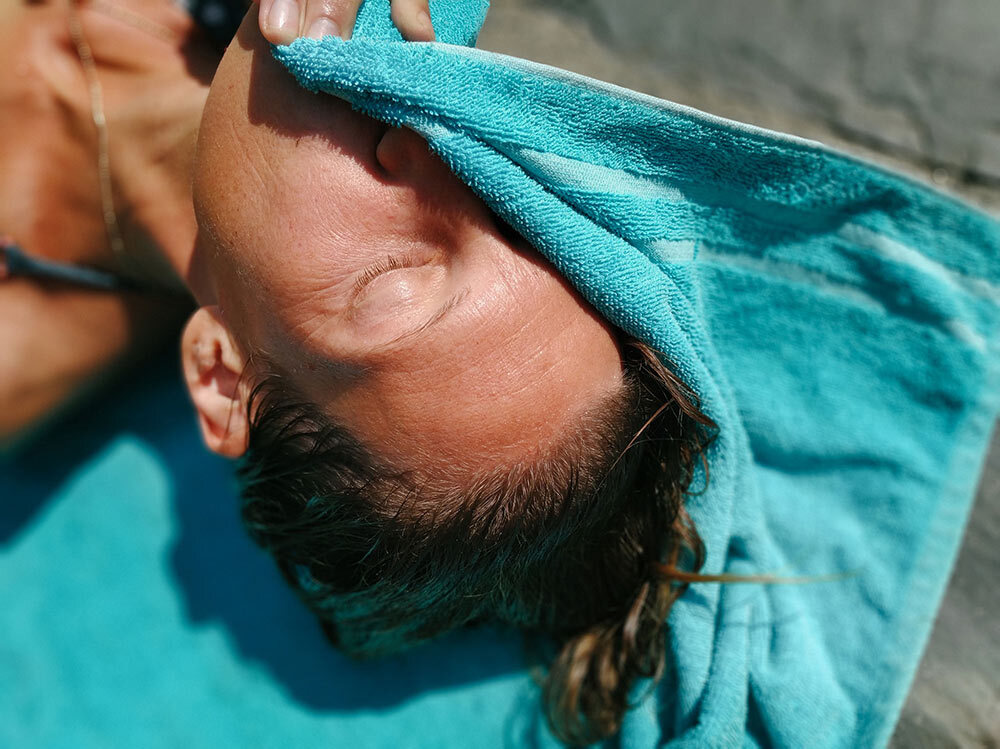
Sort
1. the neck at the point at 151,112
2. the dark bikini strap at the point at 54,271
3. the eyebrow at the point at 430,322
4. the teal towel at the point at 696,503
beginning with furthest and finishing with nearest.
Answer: the dark bikini strap at the point at 54,271 < the neck at the point at 151,112 < the teal towel at the point at 696,503 < the eyebrow at the point at 430,322

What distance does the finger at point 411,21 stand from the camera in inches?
33.1

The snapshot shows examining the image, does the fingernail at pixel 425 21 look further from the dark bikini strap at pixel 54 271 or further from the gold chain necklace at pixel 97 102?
the dark bikini strap at pixel 54 271

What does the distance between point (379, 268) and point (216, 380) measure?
33 centimetres

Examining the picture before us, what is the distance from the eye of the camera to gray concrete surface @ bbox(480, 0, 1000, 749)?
47.6 inches

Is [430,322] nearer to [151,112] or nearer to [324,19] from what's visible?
[324,19]

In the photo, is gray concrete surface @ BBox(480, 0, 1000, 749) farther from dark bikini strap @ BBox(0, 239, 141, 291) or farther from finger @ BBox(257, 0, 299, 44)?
dark bikini strap @ BBox(0, 239, 141, 291)

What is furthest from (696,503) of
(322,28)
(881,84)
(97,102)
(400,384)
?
(97,102)

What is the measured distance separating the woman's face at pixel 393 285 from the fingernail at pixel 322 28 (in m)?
0.06

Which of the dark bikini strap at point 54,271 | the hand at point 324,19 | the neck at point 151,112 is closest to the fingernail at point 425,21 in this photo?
the hand at point 324,19

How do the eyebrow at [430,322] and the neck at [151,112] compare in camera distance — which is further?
the neck at [151,112]

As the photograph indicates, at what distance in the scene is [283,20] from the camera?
2.66 feet

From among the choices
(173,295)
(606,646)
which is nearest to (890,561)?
(606,646)

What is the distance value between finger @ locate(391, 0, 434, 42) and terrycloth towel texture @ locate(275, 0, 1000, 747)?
2 centimetres

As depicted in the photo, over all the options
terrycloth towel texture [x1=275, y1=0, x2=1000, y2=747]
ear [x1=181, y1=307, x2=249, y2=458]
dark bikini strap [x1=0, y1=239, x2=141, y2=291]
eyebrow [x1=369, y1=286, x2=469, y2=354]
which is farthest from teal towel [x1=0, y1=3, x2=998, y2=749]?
ear [x1=181, y1=307, x2=249, y2=458]
